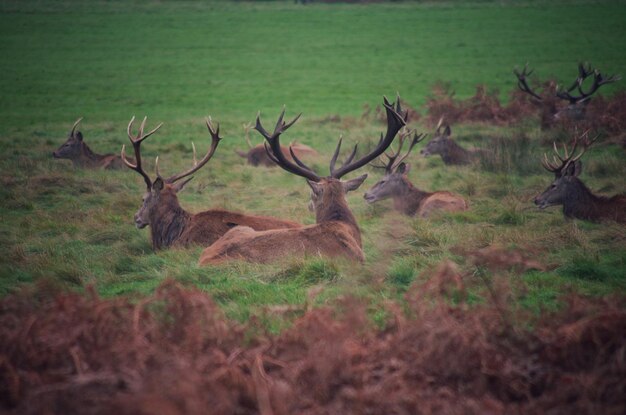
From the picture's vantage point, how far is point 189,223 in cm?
834

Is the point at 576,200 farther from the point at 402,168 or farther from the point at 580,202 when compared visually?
the point at 402,168

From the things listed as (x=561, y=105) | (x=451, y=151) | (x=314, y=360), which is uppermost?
(x=561, y=105)

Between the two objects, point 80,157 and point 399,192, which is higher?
point 80,157

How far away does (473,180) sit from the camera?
11930mm

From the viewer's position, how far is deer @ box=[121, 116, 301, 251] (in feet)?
26.4

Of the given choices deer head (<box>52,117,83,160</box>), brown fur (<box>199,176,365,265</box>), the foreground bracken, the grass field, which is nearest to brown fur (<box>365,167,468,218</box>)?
the grass field

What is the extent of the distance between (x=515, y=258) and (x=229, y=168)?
11286 mm

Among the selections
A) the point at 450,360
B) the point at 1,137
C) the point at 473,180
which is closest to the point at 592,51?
the point at 473,180

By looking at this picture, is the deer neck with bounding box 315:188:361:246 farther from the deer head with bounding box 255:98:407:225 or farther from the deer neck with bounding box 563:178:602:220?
the deer neck with bounding box 563:178:602:220

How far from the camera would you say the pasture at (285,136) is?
6.05 m

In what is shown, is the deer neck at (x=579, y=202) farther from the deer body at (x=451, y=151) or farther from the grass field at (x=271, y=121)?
the deer body at (x=451, y=151)

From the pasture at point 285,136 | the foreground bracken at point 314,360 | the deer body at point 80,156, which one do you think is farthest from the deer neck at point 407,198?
the foreground bracken at point 314,360

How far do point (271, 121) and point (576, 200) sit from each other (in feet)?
51.9

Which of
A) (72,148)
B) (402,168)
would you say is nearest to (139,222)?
(402,168)
